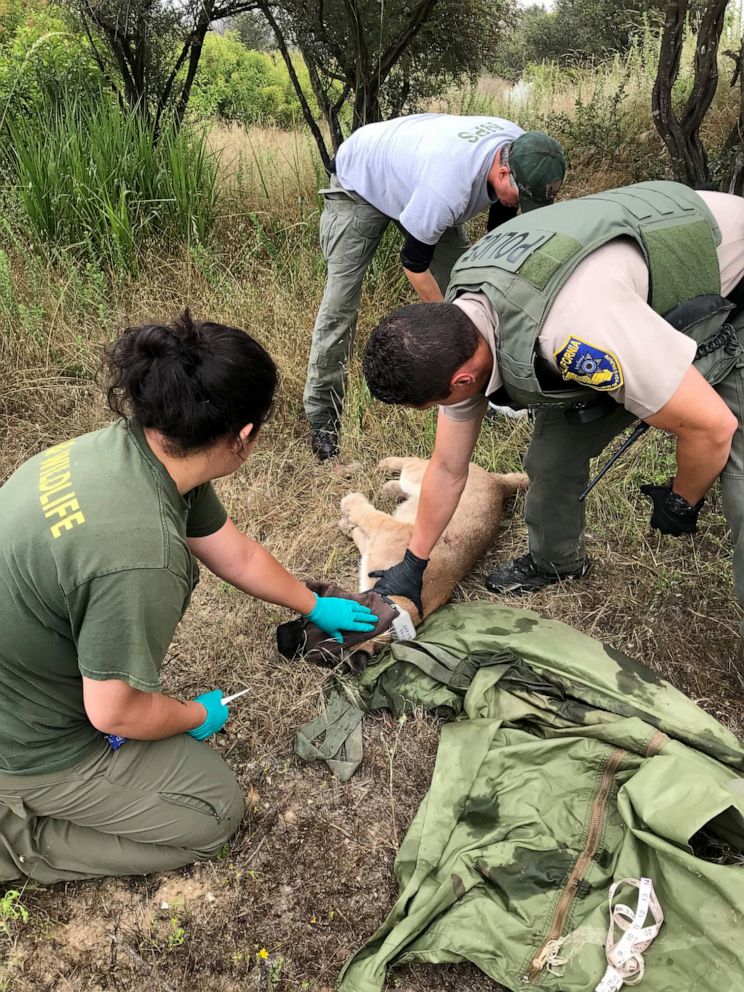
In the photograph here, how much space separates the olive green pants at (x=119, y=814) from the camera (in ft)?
6.46

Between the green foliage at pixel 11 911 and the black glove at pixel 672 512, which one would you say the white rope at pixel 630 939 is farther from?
the green foliage at pixel 11 911

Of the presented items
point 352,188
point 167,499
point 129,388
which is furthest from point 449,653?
point 352,188

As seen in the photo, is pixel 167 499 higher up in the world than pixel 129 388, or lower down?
lower down

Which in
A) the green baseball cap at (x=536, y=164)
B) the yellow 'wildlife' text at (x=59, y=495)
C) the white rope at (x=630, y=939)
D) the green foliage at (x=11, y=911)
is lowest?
the green foliage at (x=11, y=911)

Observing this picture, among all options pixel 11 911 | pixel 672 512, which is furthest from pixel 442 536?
pixel 11 911

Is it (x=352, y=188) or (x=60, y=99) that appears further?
(x=60, y=99)

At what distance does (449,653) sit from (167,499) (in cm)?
145

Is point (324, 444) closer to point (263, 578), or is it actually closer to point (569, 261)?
point (263, 578)

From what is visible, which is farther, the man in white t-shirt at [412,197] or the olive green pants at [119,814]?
the man in white t-shirt at [412,197]

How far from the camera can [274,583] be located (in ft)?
7.82

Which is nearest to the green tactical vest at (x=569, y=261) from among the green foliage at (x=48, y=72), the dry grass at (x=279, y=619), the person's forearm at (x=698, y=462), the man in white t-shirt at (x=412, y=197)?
the person's forearm at (x=698, y=462)

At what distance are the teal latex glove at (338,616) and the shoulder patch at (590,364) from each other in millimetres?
1222

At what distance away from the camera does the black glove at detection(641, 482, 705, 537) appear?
2.42 m

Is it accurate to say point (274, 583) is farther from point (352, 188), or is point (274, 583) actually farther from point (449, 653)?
point (352, 188)
